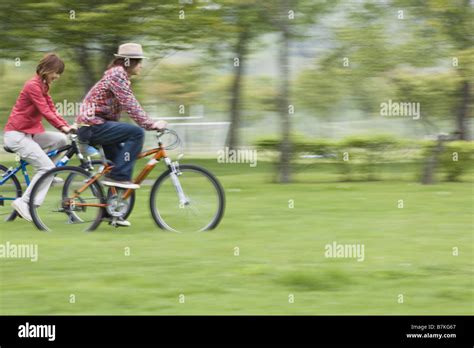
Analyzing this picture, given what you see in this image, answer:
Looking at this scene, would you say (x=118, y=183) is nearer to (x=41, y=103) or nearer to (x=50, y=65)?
(x=41, y=103)

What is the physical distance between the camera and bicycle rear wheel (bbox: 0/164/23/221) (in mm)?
10289

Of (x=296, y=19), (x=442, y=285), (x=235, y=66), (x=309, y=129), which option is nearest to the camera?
(x=442, y=285)

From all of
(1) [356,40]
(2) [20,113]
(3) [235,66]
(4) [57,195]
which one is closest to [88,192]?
(4) [57,195]

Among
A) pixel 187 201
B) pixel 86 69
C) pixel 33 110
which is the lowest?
pixel 187 201

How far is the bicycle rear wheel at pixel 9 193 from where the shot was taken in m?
10.3

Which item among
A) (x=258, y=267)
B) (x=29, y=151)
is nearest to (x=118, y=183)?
(x=29, y=151)

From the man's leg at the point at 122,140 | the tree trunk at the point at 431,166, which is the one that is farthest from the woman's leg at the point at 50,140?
the tree trunk at the point at 431,166

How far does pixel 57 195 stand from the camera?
9445 millimetres

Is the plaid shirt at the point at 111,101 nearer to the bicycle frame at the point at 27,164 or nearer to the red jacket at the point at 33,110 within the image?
the red jacket at the point at 33,110

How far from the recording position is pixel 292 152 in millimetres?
17375

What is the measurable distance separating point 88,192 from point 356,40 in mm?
13808

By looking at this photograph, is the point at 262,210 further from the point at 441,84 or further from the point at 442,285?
the point at 441,84

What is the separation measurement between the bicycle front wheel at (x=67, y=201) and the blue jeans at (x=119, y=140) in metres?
0.29

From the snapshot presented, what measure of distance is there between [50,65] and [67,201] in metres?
1.40
